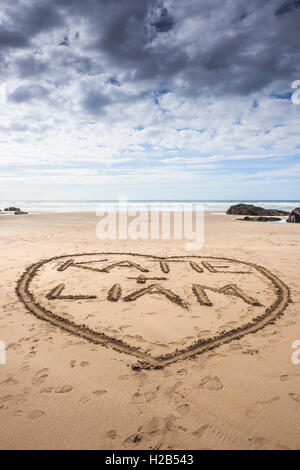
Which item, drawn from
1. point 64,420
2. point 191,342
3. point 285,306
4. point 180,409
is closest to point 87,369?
point 64,420

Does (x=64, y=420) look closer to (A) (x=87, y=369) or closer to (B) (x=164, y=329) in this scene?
(A) (x=87, y=369)

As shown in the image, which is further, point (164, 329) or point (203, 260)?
point (203, 260)

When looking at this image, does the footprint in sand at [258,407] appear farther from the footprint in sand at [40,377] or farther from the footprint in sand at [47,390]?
the footprint in sand at [40,377]

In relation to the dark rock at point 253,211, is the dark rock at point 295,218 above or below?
below

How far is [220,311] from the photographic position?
3461mm

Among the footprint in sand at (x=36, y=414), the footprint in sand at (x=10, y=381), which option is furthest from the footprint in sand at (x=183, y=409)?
the footprint in sand at (x=10, y=381)

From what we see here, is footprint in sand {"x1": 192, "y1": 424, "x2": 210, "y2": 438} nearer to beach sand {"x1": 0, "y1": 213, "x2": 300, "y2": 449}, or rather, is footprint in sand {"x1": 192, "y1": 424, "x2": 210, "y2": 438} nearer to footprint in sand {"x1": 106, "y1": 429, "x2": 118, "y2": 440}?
beach sand {"x1": 0, "y1": 213, "x2": 300, "y2": 449}

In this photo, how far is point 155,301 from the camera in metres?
3.83

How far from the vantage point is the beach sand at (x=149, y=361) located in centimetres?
174

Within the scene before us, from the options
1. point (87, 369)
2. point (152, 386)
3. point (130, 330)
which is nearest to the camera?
point (152, 386)

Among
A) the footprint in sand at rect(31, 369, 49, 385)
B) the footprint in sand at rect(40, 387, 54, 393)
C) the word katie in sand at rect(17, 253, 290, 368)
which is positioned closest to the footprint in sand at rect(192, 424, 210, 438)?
the word katie in sand at rect(17, 253, 290, 368)

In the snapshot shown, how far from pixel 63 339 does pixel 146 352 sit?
100 cm

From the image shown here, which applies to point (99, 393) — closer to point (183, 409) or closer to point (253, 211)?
point (183, 409)

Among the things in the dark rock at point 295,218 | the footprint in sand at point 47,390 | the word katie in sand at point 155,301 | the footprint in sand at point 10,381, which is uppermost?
the dark rock at point 295,218
